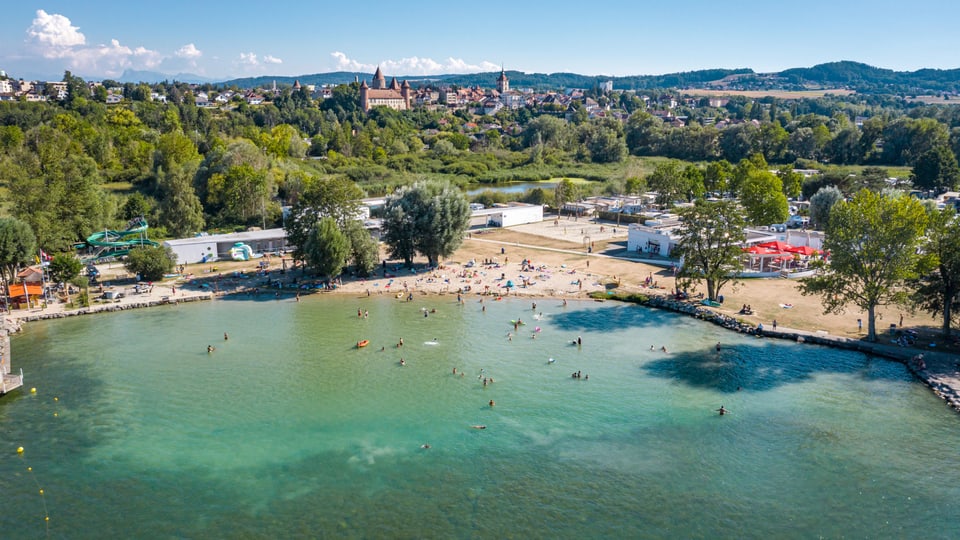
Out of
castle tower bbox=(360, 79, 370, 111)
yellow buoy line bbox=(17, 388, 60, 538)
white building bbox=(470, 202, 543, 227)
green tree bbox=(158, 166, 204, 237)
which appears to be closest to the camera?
yellow buoy line bbox=(17, 388, 60, 538)

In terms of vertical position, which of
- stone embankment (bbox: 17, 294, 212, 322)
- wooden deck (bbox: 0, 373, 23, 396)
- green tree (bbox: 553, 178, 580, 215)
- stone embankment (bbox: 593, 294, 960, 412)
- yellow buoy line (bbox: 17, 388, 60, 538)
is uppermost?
green tree (bbox: 553, 178, 580, 215)

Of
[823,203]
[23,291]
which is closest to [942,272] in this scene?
[823,203]

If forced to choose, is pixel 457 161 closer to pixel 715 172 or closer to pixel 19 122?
pixel 715 172

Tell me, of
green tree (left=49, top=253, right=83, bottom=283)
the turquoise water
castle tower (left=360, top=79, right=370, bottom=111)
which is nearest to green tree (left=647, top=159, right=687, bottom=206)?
the turquoise water

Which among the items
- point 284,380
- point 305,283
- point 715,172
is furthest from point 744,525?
point 715,172

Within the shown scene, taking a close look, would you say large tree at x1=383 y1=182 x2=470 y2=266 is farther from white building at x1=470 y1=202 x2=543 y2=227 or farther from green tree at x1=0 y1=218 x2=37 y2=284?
green tree at x1=0 y1=218 x2=37 y2=284

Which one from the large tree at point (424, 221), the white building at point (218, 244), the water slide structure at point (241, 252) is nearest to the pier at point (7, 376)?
the white building at point (218, 244)

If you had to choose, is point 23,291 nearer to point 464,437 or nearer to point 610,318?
point 464,437
